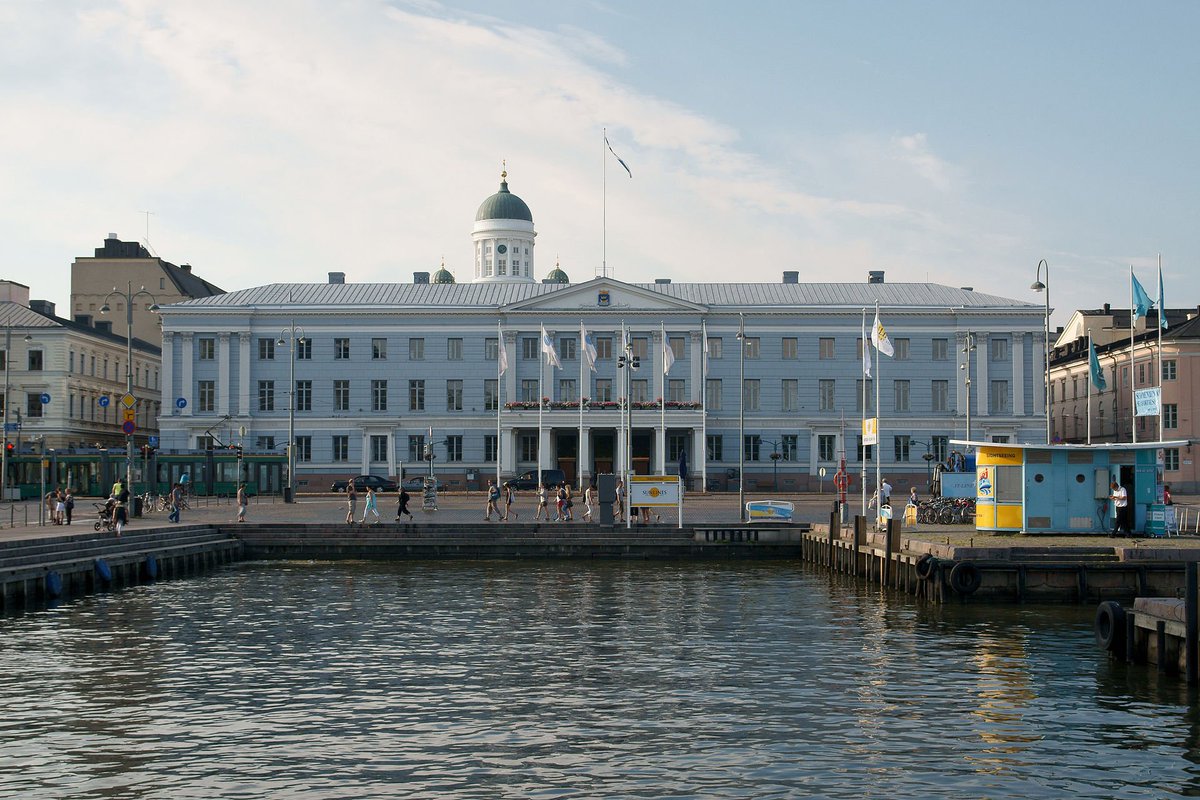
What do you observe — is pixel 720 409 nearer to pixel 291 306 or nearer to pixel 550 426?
pixel 550 426

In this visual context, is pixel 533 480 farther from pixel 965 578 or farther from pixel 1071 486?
pixel 965 578

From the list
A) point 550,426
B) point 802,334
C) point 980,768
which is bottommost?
point 980,768

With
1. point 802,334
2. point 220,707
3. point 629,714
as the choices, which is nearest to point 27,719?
point 220,707

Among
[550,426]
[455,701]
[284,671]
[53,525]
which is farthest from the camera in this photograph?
[550,426]

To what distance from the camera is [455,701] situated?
25188mm

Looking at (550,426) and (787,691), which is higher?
(550,426)

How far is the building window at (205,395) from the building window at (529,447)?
2533 centimetres

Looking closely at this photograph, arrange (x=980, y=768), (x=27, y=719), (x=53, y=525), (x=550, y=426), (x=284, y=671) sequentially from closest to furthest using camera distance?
(x=980, y=768) < (x=27, y=719) < (x=284, y=671) < (x=53, y=525) < (x=550, y=426)

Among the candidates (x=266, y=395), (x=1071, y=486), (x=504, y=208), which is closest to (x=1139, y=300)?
(x=1071, y=486)

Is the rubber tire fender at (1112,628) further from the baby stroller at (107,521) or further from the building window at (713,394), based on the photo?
the building window at (713,394)

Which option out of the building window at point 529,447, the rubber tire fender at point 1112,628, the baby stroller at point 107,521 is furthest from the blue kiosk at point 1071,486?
the building window at point 529,447

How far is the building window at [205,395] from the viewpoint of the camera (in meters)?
109

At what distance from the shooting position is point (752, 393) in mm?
109000

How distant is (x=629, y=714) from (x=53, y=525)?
42.0 m
